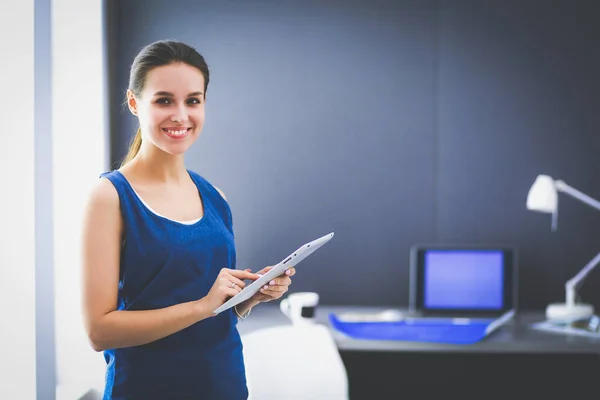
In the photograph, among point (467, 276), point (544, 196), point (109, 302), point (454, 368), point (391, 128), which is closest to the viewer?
point (109, 302)

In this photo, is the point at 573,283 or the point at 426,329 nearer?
the point at 426,329

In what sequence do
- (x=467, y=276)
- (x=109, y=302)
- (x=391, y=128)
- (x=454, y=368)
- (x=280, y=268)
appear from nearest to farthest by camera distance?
(x=109, y=302), (x=280, y=268), (x=467, y=276), (x=454, y=368), (x=391, y=128)

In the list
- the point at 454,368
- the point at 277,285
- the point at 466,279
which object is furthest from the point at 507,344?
the point at 277,285

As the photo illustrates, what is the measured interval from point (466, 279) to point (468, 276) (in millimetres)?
16

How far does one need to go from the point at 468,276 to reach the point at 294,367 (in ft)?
3.56

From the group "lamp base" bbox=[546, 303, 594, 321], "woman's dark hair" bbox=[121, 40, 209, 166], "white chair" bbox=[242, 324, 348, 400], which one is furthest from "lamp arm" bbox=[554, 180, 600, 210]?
"woman's dark hair" bbox=[121, 40, 209, 166]

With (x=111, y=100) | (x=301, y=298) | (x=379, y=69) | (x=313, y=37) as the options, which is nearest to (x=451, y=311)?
(x=301, y=298)

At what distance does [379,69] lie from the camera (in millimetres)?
2898

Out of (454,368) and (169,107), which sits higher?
(169,107)

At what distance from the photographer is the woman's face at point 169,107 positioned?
1237 millimetres

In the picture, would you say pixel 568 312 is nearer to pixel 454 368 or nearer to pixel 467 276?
pixel 467 276

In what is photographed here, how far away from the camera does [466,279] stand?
2.68 meters

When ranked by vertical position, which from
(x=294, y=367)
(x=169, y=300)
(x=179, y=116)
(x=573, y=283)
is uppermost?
(x=179, y=116)

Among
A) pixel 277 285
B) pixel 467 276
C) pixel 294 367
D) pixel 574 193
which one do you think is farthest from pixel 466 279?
pixel 277 285
